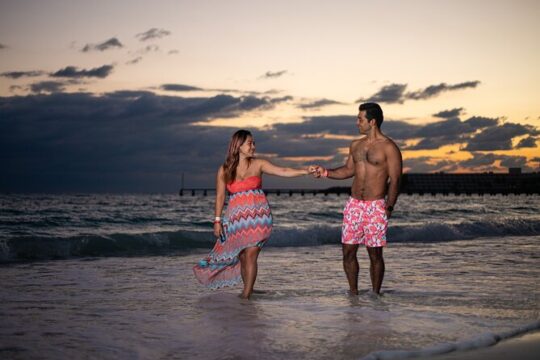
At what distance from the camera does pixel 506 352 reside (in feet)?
14.4

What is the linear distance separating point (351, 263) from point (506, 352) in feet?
9.88

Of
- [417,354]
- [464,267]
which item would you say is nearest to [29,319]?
[417,354]

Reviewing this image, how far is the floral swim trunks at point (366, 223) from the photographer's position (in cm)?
711

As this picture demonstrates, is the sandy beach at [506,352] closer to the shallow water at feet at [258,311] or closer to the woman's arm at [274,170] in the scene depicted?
the shallow water at feet at [258,311]

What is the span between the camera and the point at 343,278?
29.3ft

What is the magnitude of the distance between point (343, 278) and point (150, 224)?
15.8 meters

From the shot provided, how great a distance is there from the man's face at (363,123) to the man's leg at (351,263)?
1.40 m

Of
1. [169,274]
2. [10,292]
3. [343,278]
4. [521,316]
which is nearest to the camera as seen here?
[521,316]

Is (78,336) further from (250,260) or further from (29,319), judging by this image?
(250,260)

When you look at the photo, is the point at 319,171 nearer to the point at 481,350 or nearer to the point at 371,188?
the point at 371,188

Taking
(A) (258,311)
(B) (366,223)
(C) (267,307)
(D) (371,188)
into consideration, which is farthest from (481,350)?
(D) (371,188)

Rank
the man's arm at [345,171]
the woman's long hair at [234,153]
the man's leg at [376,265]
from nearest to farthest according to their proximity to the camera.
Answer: the woman's long hair at [234,153] < the man's leg at [376,265] < the man's arm at [345,171]

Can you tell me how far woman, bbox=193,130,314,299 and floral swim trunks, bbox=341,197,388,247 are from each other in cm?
88

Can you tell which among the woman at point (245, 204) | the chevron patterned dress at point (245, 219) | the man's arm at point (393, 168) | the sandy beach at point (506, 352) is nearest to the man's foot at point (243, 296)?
the woman at point (245, 204)
